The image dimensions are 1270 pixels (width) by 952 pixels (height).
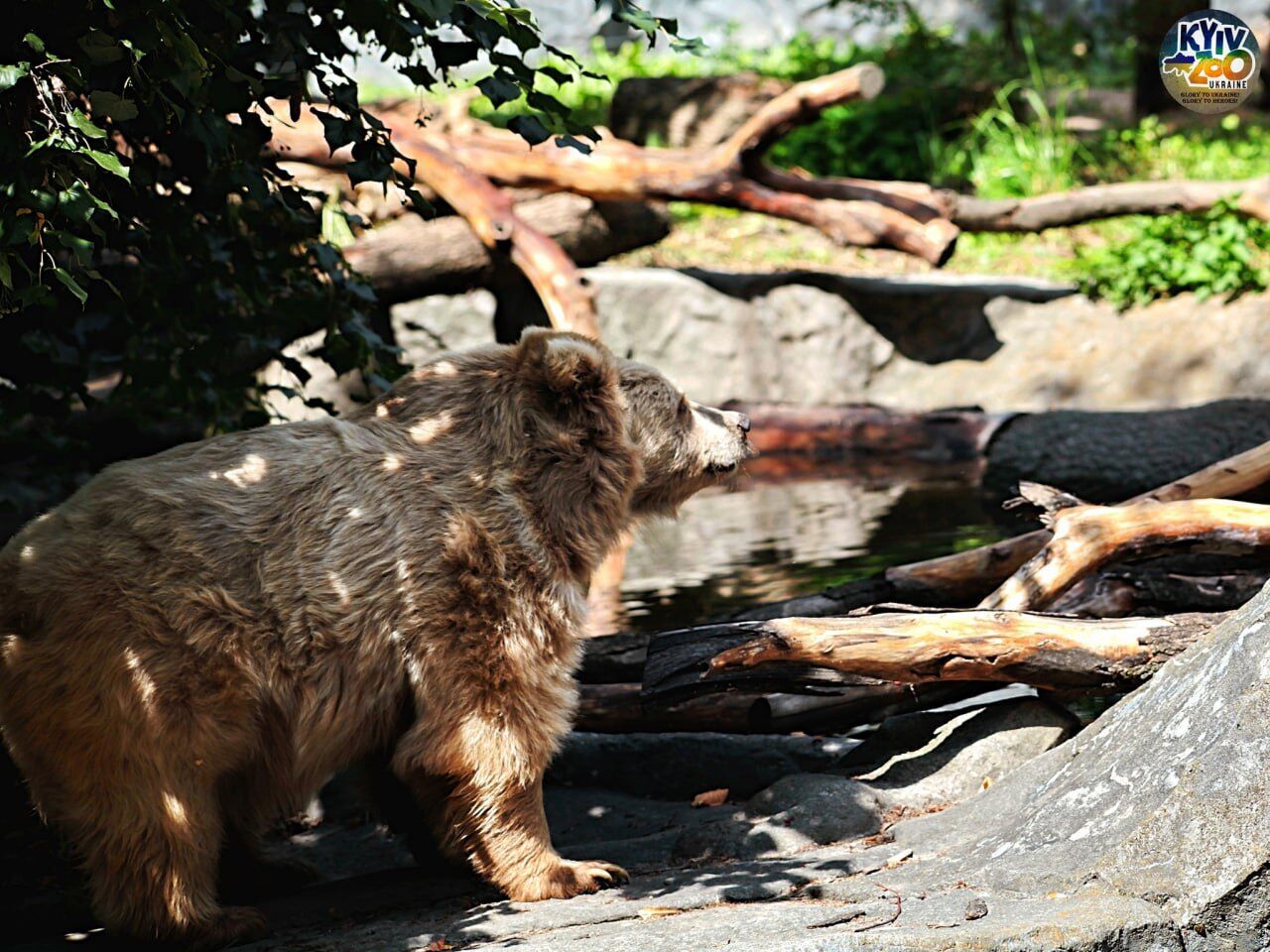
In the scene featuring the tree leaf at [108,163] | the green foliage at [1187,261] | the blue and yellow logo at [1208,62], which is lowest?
the green foliage at [1187,261]

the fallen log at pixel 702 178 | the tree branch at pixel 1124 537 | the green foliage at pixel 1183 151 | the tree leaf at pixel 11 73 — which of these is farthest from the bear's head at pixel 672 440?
the green foliage at pixel 1183 151

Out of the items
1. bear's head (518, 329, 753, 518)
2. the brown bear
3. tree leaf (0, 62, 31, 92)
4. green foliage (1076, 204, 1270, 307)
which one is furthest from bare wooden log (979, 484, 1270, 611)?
green foliage (1076, 204, 1270, 307)

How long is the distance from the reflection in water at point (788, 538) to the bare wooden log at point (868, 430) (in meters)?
0.24

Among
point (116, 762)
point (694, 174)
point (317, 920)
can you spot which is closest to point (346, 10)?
point (116, 762)

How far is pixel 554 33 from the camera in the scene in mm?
25438

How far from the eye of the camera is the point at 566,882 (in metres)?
3.96

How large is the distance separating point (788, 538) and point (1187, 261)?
5.65 metres

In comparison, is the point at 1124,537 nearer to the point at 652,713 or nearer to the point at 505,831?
the point at 652,713

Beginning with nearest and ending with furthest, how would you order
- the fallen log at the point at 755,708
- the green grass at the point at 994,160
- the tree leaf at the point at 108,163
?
the tree leaf at the point at 108,163, the fallen log at the point at 755,708, the green grass at the point at 994,160

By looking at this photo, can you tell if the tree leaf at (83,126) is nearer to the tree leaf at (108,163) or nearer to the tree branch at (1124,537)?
the tree leaf at (108,163)

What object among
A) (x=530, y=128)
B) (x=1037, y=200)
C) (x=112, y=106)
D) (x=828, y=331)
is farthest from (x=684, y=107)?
(x=112, y=106)

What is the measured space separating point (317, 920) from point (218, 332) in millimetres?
2615

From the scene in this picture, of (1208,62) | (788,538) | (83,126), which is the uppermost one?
(83,126)

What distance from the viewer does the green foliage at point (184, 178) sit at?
335 cm
